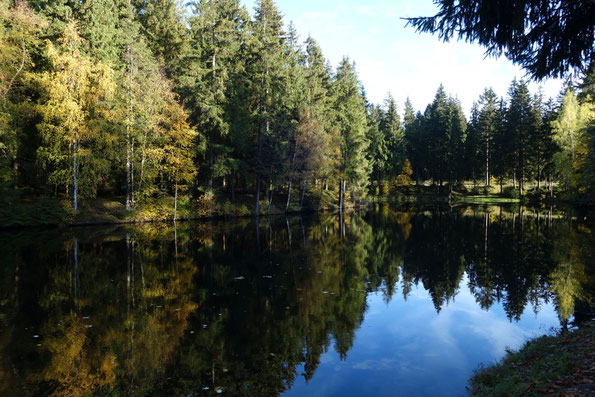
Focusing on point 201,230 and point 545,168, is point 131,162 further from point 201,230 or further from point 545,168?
point 545,168

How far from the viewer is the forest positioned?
27891 mm

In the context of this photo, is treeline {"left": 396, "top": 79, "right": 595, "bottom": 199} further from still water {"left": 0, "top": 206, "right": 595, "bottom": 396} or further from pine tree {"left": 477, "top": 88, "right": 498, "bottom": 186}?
still water {"left": 0, "top": 206, "right": 595, "bottom": 396}

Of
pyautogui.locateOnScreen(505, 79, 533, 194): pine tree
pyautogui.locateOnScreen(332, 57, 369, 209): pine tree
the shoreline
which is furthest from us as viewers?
pyautogui.locateOnScreen(505, 79, 533, 194): pine tree

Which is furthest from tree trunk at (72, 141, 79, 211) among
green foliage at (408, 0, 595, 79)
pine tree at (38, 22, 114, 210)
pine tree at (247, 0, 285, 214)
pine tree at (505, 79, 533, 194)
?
pine tree at (505, 79, 533, 194)

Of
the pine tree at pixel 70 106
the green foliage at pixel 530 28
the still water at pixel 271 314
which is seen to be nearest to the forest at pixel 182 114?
the pine tree at pixel 70 106

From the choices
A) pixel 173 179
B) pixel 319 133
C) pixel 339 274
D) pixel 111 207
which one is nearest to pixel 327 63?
pixel 319 133

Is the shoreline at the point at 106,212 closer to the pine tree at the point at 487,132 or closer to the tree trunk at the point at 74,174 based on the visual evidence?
the tree trunk at the point at 74,174

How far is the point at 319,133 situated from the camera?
4116 centimetres

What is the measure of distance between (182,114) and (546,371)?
105 ft

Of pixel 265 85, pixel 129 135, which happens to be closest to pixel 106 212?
pixel 129 135

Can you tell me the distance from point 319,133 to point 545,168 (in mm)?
43942

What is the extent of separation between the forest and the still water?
7594 millimetres

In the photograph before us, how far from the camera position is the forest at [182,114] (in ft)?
91.5

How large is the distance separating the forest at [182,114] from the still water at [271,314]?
24.9ft
